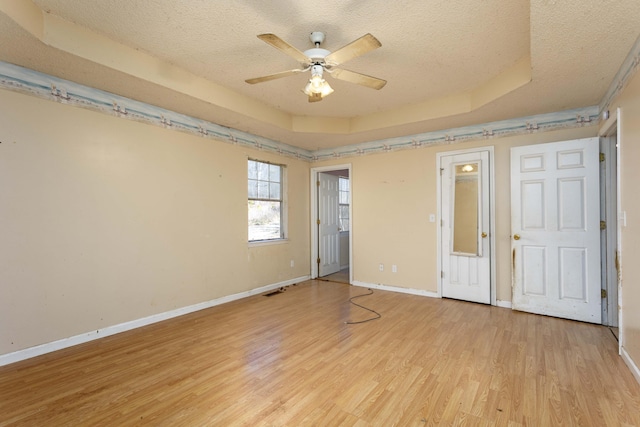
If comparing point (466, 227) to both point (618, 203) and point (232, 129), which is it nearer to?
point (618, 203)

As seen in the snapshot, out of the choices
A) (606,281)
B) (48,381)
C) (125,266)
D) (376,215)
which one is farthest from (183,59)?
(606,281)

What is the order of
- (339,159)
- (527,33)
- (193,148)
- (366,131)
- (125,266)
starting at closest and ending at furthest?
(527,33)
(125,266)
(193,148)
(366,131)
(339,159)

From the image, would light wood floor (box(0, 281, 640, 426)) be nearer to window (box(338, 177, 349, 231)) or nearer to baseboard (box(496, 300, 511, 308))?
baseboard (box(496, 300, 511, 308))

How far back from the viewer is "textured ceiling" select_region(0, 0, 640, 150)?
2.05 meters

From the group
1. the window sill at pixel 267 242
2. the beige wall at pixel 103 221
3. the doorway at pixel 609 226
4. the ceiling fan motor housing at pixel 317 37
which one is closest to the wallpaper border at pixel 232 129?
the beige wall at pixel 103 221

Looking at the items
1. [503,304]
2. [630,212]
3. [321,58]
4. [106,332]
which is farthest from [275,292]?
[630,212]

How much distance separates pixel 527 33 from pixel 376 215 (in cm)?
309

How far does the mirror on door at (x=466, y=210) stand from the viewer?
4.15 meters

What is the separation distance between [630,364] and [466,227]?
2156 millimetres

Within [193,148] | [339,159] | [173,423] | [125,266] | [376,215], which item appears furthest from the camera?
[339,159]

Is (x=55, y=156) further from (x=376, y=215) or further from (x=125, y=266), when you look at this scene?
(x=376, y=215)

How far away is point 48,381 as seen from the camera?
7.29ft

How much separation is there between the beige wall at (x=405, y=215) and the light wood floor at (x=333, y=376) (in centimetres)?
111

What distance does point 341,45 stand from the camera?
2547mm
